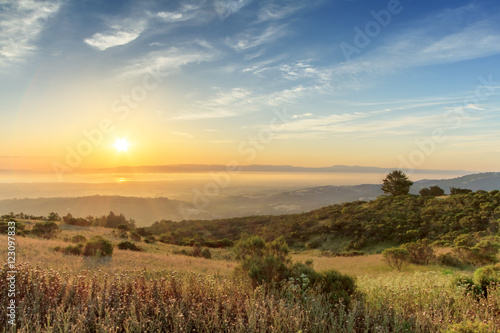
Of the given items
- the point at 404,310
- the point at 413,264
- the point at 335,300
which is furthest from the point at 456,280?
the point at 413,264

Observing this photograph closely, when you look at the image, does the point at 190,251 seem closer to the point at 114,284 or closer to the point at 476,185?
the point at 114,284

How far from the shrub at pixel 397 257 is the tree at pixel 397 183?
4149cm

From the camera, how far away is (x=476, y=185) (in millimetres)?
161000

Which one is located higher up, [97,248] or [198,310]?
[198,310]

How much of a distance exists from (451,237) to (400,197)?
2168 centimetres

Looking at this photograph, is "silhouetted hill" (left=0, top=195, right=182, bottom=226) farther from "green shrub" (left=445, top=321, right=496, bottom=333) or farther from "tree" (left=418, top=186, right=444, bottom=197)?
"green shrub" (left=445, top=321, right=496, bottom=333)

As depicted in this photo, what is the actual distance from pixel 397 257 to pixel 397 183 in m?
43.3

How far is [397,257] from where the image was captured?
1823cm

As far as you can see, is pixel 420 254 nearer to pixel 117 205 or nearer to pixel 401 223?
pixel 401 223

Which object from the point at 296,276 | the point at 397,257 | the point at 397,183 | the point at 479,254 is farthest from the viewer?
the point at 397,183

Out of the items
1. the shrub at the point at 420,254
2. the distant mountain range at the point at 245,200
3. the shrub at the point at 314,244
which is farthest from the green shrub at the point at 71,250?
the distant mountain range at the point at 245,200

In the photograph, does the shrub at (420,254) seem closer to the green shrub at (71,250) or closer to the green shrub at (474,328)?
the green shrub at (474,328)

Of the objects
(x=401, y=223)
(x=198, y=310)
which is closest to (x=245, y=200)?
(x=401, y=223)

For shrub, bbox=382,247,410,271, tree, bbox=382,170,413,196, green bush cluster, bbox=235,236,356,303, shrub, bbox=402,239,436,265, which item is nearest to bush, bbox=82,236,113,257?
green bush cluster, bbox=235,236,356,303
